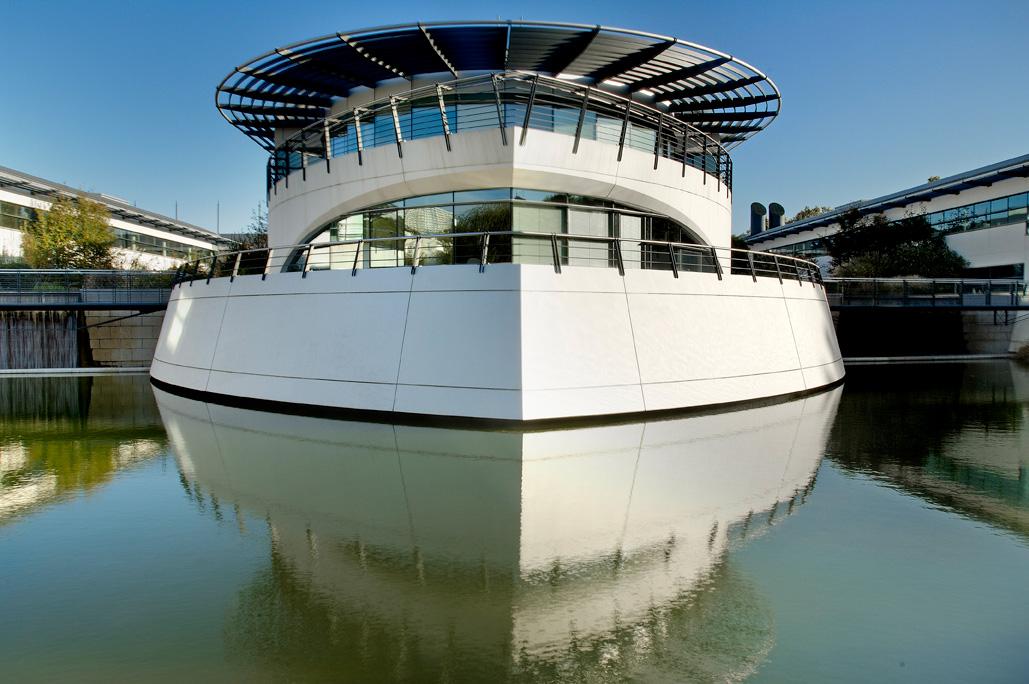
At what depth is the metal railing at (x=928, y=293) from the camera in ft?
110

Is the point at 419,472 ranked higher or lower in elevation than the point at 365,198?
lower

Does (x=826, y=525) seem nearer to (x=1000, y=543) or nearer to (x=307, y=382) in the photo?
(x=1000, y=543)

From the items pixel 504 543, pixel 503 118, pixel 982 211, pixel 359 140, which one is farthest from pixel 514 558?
pixel 982 211

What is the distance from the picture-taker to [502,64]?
21.8 meters

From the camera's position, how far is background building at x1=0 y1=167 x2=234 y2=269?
162 ft

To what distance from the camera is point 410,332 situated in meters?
13.7

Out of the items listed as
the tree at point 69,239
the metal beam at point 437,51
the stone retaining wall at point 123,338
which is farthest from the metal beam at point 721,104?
the tree at point 69,239

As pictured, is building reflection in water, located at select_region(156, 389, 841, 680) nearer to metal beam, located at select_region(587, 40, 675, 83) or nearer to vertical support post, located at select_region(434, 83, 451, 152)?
vertical support post, located at select_region(434, 83, 451, 152)

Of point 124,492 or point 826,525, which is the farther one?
point 124,492

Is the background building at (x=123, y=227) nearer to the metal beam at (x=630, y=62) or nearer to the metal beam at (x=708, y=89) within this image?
the metal beam at (x=630, y=62)

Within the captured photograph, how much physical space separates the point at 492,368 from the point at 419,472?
377 cm

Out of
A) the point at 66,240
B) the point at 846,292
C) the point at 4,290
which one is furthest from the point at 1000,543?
the point at 66,240

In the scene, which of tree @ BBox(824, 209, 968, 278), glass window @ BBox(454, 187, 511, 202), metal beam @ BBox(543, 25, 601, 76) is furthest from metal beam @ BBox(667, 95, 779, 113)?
tree @ BBox(824, 209, 968, 278)

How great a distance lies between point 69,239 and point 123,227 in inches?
844
